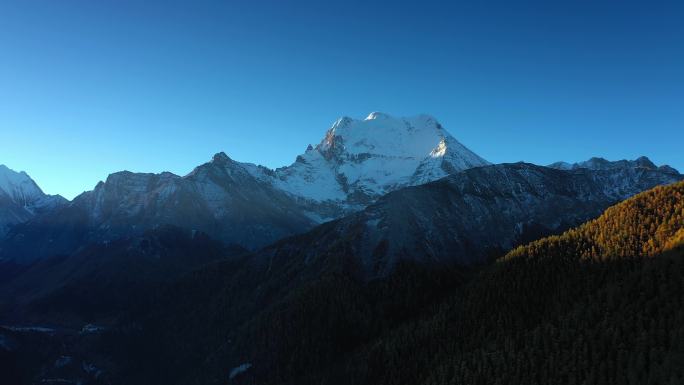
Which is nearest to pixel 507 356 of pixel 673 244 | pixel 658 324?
pixel 658 324

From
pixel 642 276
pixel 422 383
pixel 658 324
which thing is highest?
pixel 642 276

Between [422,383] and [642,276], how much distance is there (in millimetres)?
78563

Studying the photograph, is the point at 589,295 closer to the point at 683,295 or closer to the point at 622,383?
the point at 683,295

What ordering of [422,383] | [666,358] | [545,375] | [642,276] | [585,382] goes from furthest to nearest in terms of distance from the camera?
[422,383] < [642,276] < [545,375] < [585,382] < [666,358]

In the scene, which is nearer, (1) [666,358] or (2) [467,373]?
(1) [666,358]

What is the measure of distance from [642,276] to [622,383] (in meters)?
46.0

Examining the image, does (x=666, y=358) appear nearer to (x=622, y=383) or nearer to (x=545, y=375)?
(x=622, y=383)

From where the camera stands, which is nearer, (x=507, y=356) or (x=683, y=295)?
(x=683, y=295)

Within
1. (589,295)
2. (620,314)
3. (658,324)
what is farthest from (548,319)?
(658,324)

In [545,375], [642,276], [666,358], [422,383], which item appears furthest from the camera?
[422,383]

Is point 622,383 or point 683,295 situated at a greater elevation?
point 683,295

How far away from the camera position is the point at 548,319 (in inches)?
7776

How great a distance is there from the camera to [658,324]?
160 meters

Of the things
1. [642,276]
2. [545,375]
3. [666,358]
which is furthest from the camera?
[642,276]
